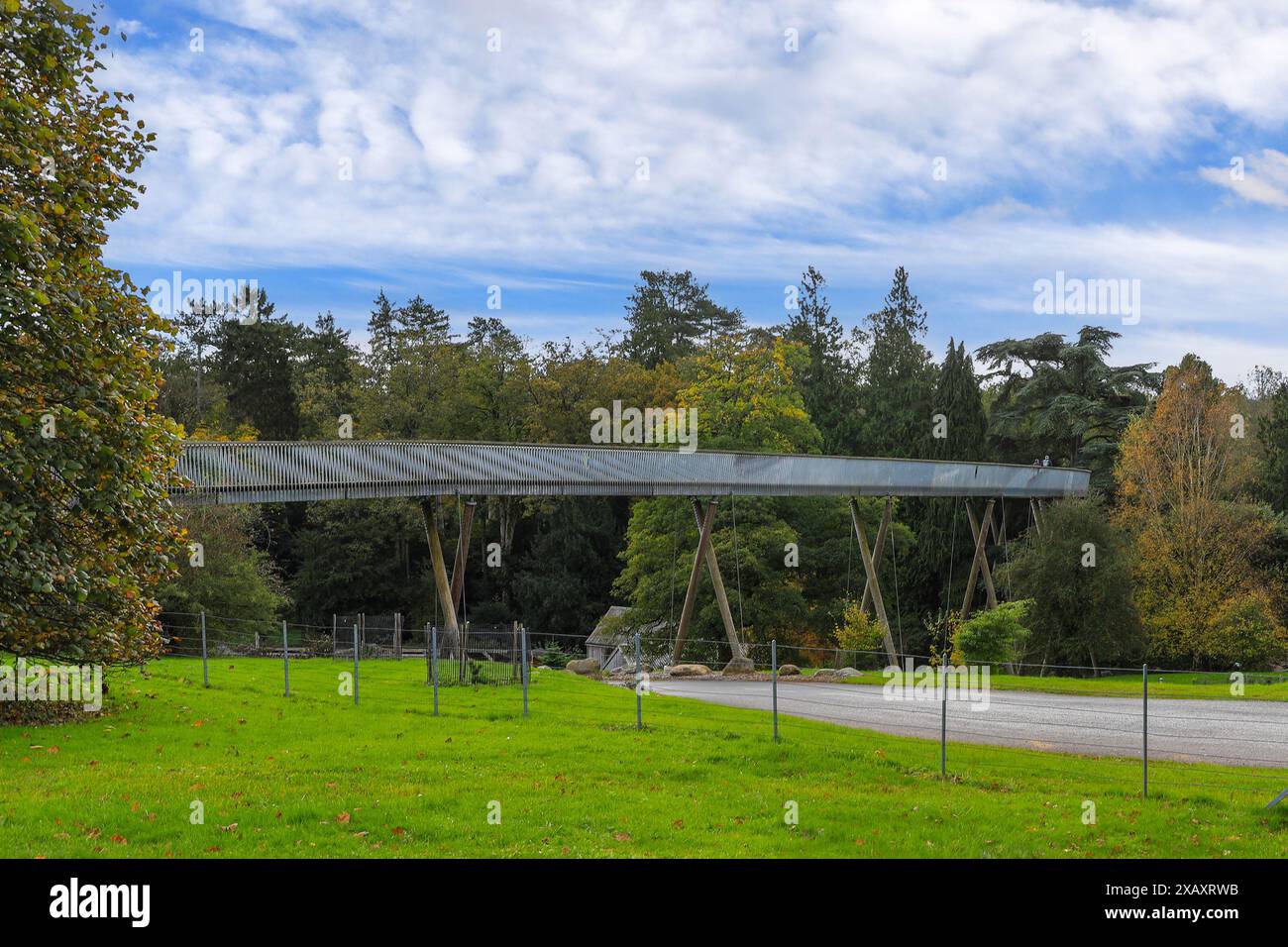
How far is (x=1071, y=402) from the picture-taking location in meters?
50.5

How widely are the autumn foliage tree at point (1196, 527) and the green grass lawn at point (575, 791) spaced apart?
23796 mm

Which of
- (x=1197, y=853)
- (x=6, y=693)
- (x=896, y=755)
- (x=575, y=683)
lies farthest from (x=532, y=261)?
(x=1197, y=853)

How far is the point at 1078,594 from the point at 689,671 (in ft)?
42.4

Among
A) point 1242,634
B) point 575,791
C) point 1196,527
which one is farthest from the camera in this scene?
point 1196,527

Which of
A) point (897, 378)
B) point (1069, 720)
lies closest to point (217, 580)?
point (1069, 720)

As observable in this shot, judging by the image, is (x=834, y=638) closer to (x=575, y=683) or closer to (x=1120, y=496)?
(x=1120, y=496)

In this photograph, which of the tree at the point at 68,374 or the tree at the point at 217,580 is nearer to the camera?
the tree at the point at 68,374

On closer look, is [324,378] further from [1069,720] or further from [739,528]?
[1069,720]

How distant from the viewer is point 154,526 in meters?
14.8

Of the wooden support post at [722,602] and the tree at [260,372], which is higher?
the tree at [260,372]

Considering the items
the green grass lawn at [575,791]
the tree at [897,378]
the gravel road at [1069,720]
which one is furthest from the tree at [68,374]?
the tree at [897,378]

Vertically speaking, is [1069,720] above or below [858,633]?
above

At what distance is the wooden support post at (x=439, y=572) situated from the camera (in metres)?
24.1

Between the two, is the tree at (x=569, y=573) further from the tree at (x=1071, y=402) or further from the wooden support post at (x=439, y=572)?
the wooden support post at (x=439, y=572)
